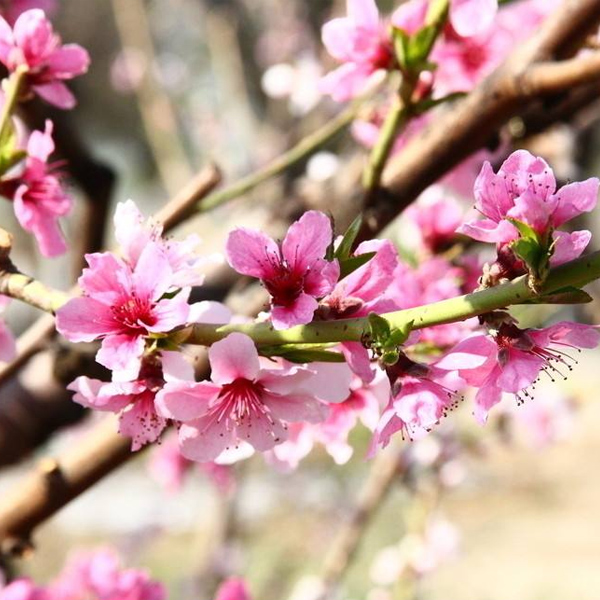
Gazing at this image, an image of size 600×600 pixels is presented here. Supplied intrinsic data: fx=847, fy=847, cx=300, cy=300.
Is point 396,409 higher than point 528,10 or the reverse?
higher

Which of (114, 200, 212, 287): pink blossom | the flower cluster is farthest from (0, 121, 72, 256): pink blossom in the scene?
(114, 200, 212, 287): pink blossom

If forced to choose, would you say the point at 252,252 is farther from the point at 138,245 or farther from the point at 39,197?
the point at 39,197

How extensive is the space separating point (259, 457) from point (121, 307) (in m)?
1.68

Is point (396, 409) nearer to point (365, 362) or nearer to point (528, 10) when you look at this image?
point (365, 362)

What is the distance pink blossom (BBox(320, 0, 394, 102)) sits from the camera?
2.14 feet

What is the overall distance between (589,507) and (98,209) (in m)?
4.67

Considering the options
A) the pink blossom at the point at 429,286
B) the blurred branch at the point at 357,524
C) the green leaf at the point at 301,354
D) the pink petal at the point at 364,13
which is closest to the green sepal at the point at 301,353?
the green leaf at the point at 301,354

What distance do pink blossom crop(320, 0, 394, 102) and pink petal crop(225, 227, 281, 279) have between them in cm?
27

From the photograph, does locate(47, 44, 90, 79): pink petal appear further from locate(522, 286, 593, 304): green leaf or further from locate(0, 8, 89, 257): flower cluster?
locate(522, 286, 593, 304): green leaf

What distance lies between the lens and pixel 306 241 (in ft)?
1.43

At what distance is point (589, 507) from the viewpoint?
5.10 m

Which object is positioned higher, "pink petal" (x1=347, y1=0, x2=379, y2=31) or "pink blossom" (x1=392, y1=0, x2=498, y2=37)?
"pink petal" (x1=347, y1=0, x2=379, y2=31)

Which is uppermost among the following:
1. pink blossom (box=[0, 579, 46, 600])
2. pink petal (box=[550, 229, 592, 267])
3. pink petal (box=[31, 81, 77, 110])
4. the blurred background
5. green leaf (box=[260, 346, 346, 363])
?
pink petal (box=[31, 81, 77, 110])

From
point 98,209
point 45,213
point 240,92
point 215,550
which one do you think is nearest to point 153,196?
point 240,92
